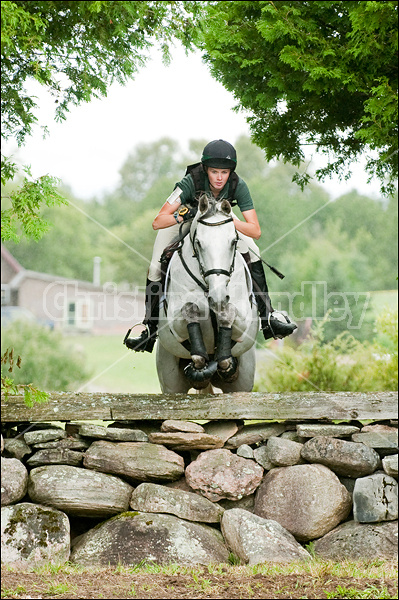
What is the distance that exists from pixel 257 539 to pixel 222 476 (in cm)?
50

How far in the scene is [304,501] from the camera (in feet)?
15.0

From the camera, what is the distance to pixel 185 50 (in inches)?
208

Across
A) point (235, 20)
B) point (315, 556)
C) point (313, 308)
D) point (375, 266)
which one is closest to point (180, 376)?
point (315, 556)

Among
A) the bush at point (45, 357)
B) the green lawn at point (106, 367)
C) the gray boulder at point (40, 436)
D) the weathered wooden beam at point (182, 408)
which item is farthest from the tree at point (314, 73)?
the bush at point (45, 357)

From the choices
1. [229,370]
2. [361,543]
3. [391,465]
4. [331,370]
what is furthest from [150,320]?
[331,370]

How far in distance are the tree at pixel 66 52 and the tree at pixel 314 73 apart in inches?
20.5

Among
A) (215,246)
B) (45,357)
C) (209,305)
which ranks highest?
(215,246)

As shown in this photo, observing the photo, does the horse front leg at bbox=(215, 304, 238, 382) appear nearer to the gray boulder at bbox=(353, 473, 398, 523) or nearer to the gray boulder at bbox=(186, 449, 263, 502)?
the gray boulder at bbox=(186, 449, 263, 502)

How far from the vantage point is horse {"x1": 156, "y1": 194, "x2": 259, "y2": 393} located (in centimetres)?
424

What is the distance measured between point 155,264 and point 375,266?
9.56 metres

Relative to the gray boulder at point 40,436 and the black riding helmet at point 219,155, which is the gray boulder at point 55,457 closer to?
the gray boulder at point 40,436

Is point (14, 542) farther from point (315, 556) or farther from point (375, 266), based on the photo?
point (375, 266)

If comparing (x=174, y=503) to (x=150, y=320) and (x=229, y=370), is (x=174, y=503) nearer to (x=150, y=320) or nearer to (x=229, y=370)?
(x=229, y=370)

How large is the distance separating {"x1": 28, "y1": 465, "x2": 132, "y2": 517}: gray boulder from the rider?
1.13 m
